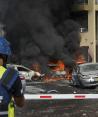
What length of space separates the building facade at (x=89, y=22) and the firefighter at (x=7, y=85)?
40750mm

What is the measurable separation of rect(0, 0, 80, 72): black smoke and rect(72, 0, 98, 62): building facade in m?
3.24

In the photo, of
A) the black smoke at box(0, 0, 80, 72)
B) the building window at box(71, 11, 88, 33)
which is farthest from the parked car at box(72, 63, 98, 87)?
the building window at box(71, 11, 88, 33)

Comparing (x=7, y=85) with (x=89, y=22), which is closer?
(x=7, y=85)

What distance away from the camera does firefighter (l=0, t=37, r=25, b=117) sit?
9.02ft

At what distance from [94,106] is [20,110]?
178 cm

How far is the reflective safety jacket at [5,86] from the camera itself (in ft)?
9.00

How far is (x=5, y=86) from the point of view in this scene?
2.74m

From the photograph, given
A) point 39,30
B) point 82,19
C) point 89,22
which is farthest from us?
point 82,19

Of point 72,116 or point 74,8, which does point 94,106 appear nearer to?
point 72,116

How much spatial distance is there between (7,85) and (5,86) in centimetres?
1

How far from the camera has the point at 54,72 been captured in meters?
32.7

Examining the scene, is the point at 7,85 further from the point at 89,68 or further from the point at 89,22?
the point at 89,22

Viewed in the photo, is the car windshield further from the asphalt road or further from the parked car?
the asphalt road

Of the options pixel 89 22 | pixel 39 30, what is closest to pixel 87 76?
pixel 39 30
